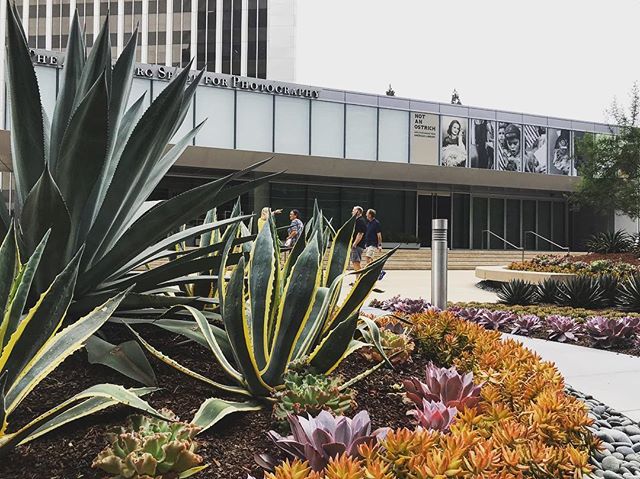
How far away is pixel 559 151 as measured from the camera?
135 feet

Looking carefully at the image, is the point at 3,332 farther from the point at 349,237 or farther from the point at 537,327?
the point at 537,327

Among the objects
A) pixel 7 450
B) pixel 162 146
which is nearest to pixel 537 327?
pixel 162 146

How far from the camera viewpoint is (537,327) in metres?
8.08

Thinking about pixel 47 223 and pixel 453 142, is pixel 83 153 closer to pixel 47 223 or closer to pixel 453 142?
pixel 47 223

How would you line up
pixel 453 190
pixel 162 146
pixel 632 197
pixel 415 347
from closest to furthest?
pixel 162 146 → pixel 415 347 → pixel 632 197 → pixel 453 190

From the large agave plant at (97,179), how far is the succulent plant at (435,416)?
1.36 m

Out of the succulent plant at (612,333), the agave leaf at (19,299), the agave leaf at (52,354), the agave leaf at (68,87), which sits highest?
the agave leaf at (68,87)

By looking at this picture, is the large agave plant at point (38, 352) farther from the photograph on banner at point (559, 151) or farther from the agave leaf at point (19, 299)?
the photograph on banner at point (559, 151)

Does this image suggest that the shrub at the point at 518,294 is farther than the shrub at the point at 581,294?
Yes

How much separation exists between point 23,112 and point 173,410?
1545mm

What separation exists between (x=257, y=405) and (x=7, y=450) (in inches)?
40.3

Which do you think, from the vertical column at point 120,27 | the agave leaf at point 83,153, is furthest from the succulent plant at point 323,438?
the vertical column at point 120,27

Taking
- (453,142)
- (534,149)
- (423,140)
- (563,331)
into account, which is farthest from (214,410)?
(534,149)

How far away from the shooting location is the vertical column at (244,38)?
5912cm
